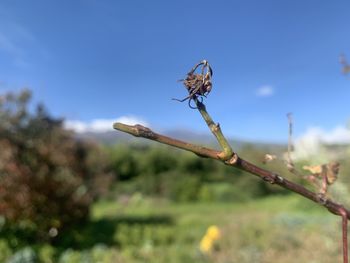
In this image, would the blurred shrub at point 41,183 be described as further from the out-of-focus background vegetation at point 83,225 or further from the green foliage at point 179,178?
the green foliage at point 179,178

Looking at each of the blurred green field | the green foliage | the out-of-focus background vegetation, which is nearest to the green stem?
the out-of-focus background vegetation

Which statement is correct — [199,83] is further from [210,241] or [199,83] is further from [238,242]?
[238,242]

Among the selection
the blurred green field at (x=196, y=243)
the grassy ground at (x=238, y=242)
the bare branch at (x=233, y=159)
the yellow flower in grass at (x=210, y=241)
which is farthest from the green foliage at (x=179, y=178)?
the bare branch at (x=233, y=159)

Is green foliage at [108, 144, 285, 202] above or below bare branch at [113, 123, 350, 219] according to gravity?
above

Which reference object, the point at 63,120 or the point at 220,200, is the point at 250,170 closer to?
the point at 63,120

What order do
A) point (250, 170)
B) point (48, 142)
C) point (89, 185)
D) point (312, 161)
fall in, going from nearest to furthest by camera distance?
point (250, 170) → point (312, 161) → point (48, 142) → point (89, 185)

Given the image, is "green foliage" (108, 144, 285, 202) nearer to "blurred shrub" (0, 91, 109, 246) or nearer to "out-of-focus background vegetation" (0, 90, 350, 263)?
"out-of-focus background vegetation" (0, 90, 350, 263)

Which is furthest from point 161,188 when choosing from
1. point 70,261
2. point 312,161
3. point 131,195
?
point 312,161

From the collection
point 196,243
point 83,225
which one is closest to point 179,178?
point 83,225
